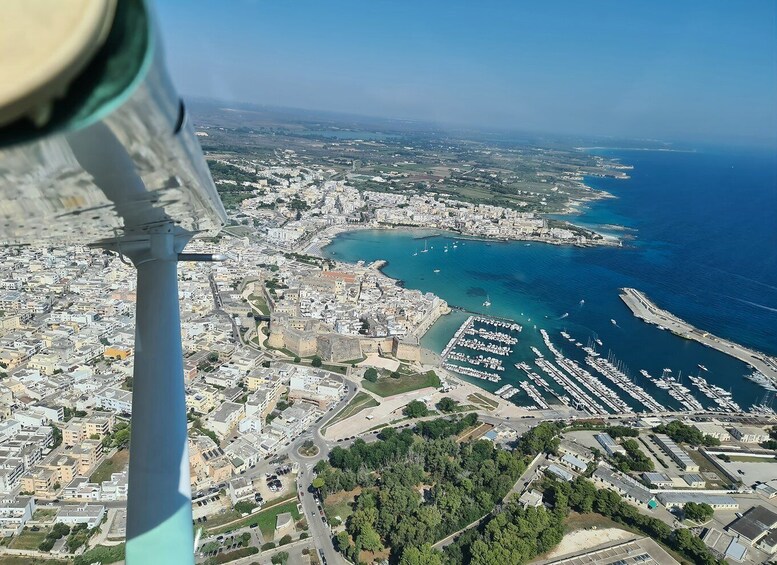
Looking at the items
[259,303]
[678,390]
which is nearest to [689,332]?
[678,390]

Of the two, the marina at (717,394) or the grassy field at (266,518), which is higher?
the grassy field at (266,518)

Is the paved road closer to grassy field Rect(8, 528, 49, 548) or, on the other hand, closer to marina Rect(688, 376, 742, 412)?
grassy field Rect(8, 528, 49, 548)

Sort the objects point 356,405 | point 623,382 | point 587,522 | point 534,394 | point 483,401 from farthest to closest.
→ point 623,382 → point 534,394 → point 483,401 → point 356,405 → point 587,522

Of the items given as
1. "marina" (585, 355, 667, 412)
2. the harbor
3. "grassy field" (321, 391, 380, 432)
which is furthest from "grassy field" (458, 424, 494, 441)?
"marina" (585, 355, 667, 412)

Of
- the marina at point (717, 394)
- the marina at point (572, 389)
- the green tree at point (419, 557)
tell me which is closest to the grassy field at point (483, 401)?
the marina at point (572, 389)

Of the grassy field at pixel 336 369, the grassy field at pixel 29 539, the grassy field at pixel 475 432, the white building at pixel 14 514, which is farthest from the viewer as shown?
the grassy field at pixel 336 369

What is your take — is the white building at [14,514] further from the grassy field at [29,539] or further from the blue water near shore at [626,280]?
the blue water near shore at [626,280]

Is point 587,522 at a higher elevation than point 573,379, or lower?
higher

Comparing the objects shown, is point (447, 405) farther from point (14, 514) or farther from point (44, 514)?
point (14, 514)
